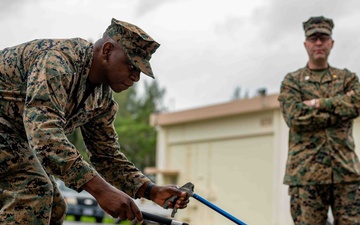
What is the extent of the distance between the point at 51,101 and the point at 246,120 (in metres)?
20.8

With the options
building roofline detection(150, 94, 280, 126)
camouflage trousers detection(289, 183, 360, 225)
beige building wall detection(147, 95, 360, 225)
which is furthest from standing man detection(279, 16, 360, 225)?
building roofline detection(150, 94, 280, 126)

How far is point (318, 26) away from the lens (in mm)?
6871

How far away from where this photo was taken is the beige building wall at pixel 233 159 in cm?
2275

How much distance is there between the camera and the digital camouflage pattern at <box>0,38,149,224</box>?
409 cm

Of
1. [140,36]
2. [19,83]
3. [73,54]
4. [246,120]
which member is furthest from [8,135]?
[246,120]

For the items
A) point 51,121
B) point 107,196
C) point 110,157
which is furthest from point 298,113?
point 51,121

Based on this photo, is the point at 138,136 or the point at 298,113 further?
the point at 138,136

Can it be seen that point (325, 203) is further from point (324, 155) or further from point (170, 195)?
point (170, 195)

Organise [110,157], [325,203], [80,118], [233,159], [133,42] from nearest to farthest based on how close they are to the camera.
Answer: [133,42], [80,118], [110,157], [325,203], [233,159]

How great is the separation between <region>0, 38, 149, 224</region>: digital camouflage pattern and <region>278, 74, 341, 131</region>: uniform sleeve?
2288mm

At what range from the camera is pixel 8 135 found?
4504mm

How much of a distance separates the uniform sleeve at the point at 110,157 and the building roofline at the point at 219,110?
56.6ft

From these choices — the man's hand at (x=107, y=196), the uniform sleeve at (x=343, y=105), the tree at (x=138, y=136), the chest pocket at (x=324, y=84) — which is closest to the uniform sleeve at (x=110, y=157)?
the man's hand at (x=107, y=196)

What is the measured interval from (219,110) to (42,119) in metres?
22.6
